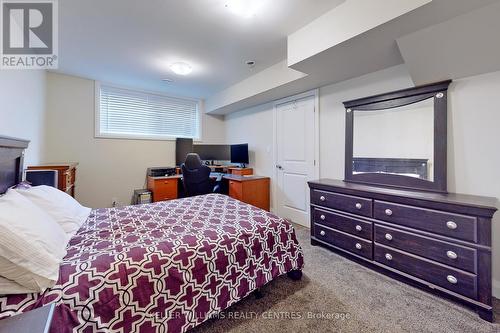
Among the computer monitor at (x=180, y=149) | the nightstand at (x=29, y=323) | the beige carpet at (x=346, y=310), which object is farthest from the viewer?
the computer monitor at (x=180, y=149)

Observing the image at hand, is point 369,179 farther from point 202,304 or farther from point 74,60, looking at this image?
point 74,60

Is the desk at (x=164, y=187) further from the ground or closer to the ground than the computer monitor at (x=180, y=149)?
closer to the ground

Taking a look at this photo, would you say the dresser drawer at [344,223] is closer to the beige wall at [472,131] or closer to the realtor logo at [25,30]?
the beige wall at [472,131]

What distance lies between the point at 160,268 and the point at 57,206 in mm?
1002

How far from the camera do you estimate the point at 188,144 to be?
4633mm

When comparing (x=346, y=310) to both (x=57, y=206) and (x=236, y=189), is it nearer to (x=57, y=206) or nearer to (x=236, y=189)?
(x=57, y=206)

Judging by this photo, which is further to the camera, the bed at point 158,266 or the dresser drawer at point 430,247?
the dresser drawer at point 430,247

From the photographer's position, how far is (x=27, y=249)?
0.96 m

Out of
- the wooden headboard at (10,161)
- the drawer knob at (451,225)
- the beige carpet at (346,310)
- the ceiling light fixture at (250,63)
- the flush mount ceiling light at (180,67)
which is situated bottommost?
the beige carpet at (346,310)

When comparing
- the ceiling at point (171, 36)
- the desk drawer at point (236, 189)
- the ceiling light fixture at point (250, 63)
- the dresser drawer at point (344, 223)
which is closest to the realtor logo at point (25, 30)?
the ceiling at point (171, 36)

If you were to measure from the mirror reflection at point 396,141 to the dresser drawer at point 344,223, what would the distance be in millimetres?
658

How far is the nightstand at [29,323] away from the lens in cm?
62

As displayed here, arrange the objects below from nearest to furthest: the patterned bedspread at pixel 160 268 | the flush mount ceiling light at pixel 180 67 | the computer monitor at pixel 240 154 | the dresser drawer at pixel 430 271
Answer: the patterned bedspread at pixel 160 268, the dresser drawer at pixel 430 271, the flush mount ceiling light at pixel 180 67, the computer monitor at pixel 240 154

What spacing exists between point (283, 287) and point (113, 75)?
157 inches
